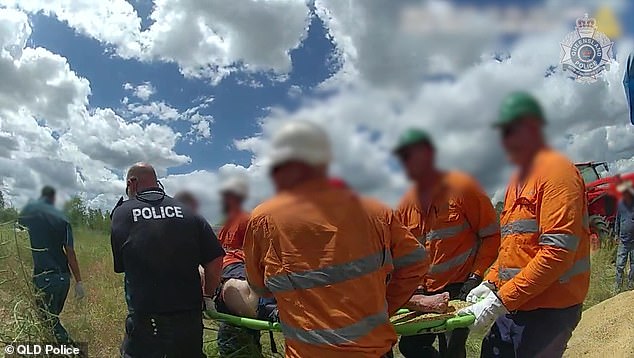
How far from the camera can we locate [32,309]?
3896 mm

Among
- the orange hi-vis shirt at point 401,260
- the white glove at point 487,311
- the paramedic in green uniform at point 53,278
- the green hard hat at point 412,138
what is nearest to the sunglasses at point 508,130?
the green hard hat at point 412,138

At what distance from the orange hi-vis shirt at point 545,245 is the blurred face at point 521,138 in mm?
1014

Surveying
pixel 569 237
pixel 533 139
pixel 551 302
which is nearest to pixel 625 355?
pixel 551 302

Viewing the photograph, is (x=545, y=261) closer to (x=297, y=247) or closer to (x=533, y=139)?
(x=297, y=247)

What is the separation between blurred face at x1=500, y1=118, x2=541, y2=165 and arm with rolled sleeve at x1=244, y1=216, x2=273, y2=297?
2.98 ft

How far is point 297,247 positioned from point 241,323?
1.36m

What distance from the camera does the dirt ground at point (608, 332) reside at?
15.8 feet

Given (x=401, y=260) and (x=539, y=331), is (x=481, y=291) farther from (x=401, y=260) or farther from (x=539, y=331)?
(x=401, y=260)

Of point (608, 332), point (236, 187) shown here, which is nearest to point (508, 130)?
point (236, 187)

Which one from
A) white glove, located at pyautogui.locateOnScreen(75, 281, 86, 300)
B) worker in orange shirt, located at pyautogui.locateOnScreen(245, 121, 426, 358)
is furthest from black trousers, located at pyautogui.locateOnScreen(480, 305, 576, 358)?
white glove, located at pyautogui.locateOnScreen(75, 281, 86, 300)

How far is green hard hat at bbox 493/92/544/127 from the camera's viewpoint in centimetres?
96

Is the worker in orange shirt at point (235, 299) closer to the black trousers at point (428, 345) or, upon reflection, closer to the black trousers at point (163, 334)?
the black trousers at point (163, 334)

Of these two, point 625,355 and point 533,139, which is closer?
point 533,139

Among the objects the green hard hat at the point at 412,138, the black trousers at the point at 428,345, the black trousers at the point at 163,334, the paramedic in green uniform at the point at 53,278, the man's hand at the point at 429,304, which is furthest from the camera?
the paramedic in green uniform at the point at 53,278
